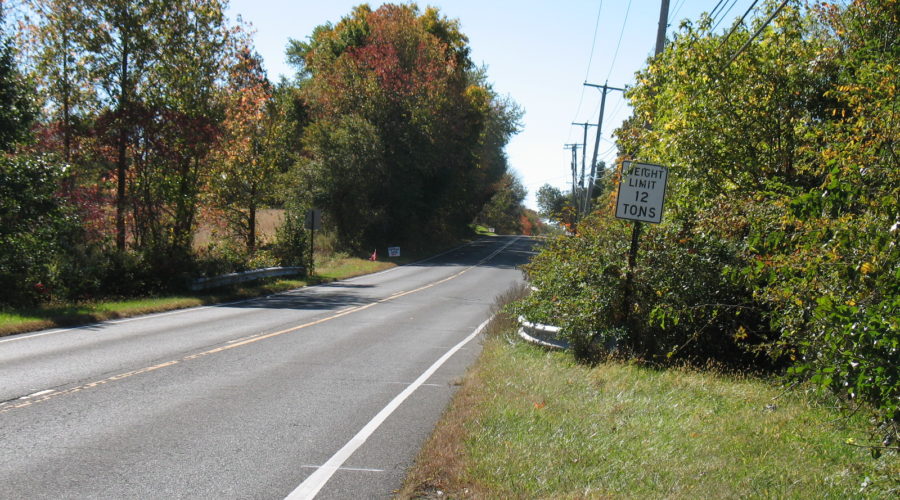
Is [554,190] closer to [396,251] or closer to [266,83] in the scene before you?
[396,251]

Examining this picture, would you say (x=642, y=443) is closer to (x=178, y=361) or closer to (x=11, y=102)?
(x=178, y=361)

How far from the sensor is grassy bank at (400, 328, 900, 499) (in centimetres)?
549

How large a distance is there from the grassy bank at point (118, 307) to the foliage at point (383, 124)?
16006 mm

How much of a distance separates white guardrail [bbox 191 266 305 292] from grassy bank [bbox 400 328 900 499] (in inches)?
600

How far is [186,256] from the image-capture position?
23250 millimetres

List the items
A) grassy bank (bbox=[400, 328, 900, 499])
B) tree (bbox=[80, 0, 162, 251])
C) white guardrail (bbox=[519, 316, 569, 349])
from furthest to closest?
tree (bbox=[80, 0, 162, 251]), white guardrail (bbox=[519, 316, 569, 349]), grassy bank (bbox=[400, 328, 900, 499])

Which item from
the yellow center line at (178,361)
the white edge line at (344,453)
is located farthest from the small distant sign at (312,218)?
the white edge line at (344,453)

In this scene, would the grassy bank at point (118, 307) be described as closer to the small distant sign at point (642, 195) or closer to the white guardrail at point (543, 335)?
the white guardrail at point (543, 335)

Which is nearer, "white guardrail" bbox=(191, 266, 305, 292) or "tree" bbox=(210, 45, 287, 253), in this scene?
"white guardrail" bbox=(191, 266, 305, 292)

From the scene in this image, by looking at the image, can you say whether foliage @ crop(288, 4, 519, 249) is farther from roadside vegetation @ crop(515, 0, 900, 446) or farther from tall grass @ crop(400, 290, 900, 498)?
tall grass @ crop(400, 290, 900, 498)

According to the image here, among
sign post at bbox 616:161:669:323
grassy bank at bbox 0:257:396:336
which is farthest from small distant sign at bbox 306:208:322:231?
sign post at bbox 616:161:669:323

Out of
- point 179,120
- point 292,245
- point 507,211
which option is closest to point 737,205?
point 179,120

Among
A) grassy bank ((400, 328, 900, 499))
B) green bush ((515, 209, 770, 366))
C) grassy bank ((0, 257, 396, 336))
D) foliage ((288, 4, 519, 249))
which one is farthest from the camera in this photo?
foliage ((288, 4, 519, 249))

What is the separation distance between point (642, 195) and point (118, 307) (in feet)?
44.1
